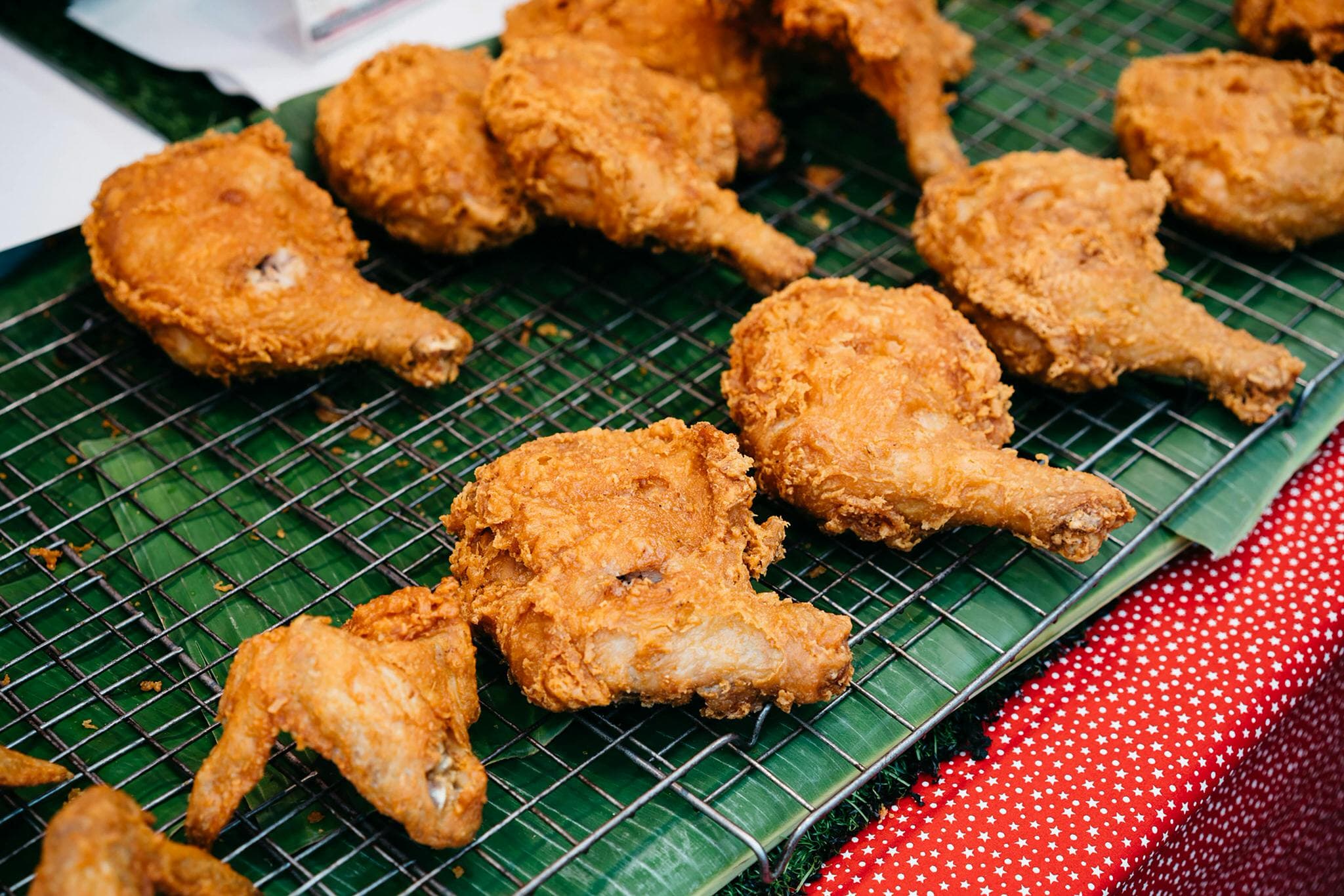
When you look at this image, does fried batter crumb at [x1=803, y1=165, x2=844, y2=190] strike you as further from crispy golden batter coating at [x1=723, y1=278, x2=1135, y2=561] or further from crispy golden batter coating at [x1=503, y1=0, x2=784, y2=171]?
crispy golden batter coating at [x1=723, y1=278, x2=1135, y2=561]

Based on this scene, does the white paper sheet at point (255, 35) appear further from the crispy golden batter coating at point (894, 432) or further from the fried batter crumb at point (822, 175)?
the crispy golden batter coating at point (894, 432)

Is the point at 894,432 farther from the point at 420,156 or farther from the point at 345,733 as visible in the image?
the point at 420,156

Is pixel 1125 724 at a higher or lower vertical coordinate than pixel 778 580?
lower

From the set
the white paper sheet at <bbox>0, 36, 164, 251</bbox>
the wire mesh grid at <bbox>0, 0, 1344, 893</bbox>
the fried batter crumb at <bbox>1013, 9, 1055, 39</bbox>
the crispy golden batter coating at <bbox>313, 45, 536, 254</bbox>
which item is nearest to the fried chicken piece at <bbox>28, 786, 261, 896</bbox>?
the wire mesh grid at <bbox>0, 0, 1344, 893</bbox>

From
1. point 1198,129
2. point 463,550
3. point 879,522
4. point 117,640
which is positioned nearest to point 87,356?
point 117,640

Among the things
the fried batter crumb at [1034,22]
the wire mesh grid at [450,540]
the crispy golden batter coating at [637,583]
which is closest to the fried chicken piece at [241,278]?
the wire mesh grid at [450,540]

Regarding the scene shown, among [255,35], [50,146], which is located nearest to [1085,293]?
[255,35]

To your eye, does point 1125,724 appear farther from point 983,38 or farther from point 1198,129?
point 983,38
